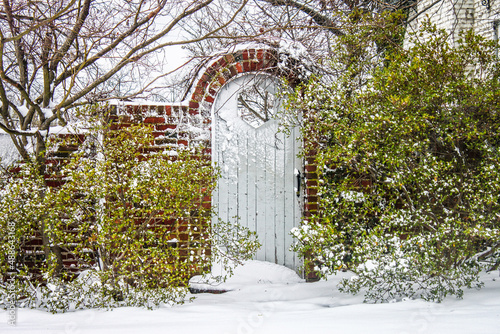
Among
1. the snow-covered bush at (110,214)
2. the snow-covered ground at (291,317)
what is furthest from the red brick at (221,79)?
the snow-covered ground at (291,317)

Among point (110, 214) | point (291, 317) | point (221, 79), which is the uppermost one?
point (221, 79)

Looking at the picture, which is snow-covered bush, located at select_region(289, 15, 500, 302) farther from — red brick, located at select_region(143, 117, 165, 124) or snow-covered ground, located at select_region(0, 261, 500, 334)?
red brick, located at select_region(143, 117, 165, 124)

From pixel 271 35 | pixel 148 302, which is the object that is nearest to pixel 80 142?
pixel 148 302

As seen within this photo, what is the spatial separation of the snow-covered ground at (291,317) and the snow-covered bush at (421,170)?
251 millimetres

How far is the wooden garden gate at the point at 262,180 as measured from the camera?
4527mm

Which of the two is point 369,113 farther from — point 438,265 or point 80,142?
point 80,142

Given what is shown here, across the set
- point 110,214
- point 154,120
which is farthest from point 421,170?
point 110,214

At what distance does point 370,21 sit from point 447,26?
2.94m

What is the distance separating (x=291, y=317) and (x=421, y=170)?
70.2 inches

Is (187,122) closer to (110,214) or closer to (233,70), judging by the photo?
(233,70)

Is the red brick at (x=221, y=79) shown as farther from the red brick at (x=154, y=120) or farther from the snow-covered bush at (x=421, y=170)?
the snow-covered bush at (x=421, y=170)

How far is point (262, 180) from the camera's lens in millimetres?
4574

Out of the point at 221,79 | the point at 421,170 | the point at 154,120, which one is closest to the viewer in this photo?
the point at 421,170

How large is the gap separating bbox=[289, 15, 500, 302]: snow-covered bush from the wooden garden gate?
0.73m
